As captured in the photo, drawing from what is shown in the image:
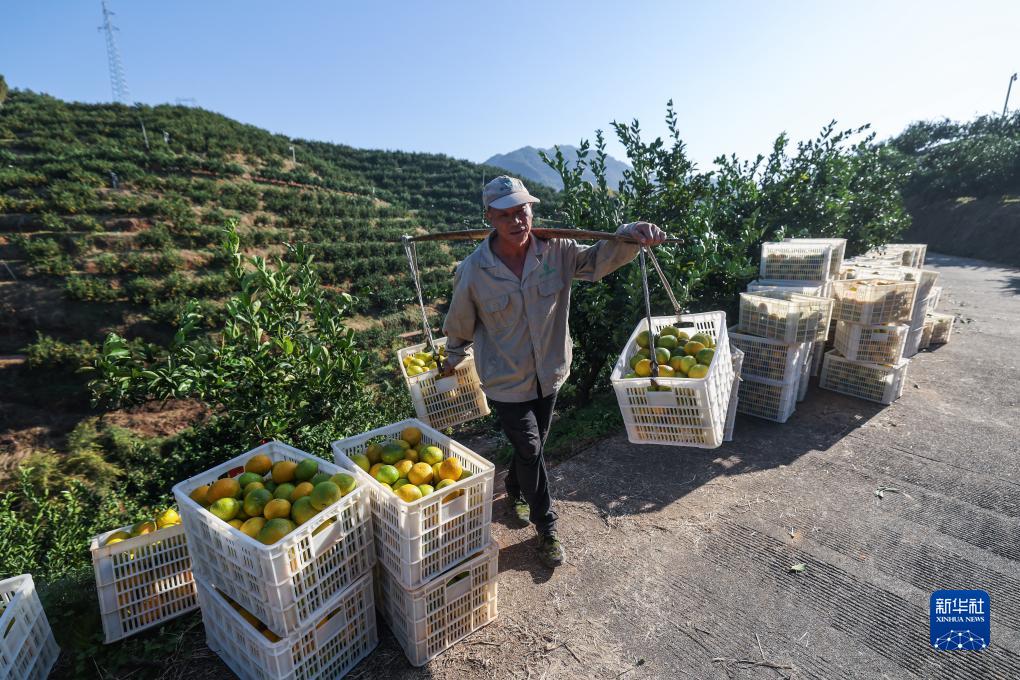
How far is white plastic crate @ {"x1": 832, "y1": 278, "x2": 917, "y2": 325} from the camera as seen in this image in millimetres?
5363

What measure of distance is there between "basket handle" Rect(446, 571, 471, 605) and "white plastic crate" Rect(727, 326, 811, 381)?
3.75m

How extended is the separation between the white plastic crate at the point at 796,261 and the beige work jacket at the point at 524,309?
3.96 m

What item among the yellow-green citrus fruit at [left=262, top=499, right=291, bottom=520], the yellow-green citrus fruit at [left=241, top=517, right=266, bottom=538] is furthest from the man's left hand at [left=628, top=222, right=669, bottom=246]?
the yellow-green citrus fruit at [left=241, top=517, right=266, bottom=538]

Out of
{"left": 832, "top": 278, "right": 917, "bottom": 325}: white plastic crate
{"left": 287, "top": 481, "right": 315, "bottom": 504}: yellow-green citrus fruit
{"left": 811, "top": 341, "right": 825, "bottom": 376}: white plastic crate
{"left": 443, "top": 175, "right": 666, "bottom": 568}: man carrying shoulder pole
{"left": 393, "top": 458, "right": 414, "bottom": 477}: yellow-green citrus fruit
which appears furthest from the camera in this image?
{"left": 811, "top": 341, "right": 825, "bottom": 376}: white plastic crate

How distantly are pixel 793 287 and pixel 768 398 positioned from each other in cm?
136

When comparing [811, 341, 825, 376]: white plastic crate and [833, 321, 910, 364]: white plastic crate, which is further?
[811, 341, 825, 376]: white plastic crate

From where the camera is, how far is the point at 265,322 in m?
4.28

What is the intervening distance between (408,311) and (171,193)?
12.7m

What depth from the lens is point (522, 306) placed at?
305 centimetres

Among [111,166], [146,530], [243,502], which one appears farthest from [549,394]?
[111,166]

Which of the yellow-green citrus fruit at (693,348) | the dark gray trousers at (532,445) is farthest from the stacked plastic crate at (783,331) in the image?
the dark gray trousers at (532,445)

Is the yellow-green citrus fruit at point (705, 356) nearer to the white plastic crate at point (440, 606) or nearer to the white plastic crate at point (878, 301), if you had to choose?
the white plastic crate at point (440, 606)

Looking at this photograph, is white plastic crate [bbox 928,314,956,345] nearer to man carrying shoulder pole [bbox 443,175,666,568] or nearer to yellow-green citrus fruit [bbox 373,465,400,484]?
man carrying shoulder pole [bbox 443,175,666,568]

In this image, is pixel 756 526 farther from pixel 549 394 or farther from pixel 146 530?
pixel 146 530
